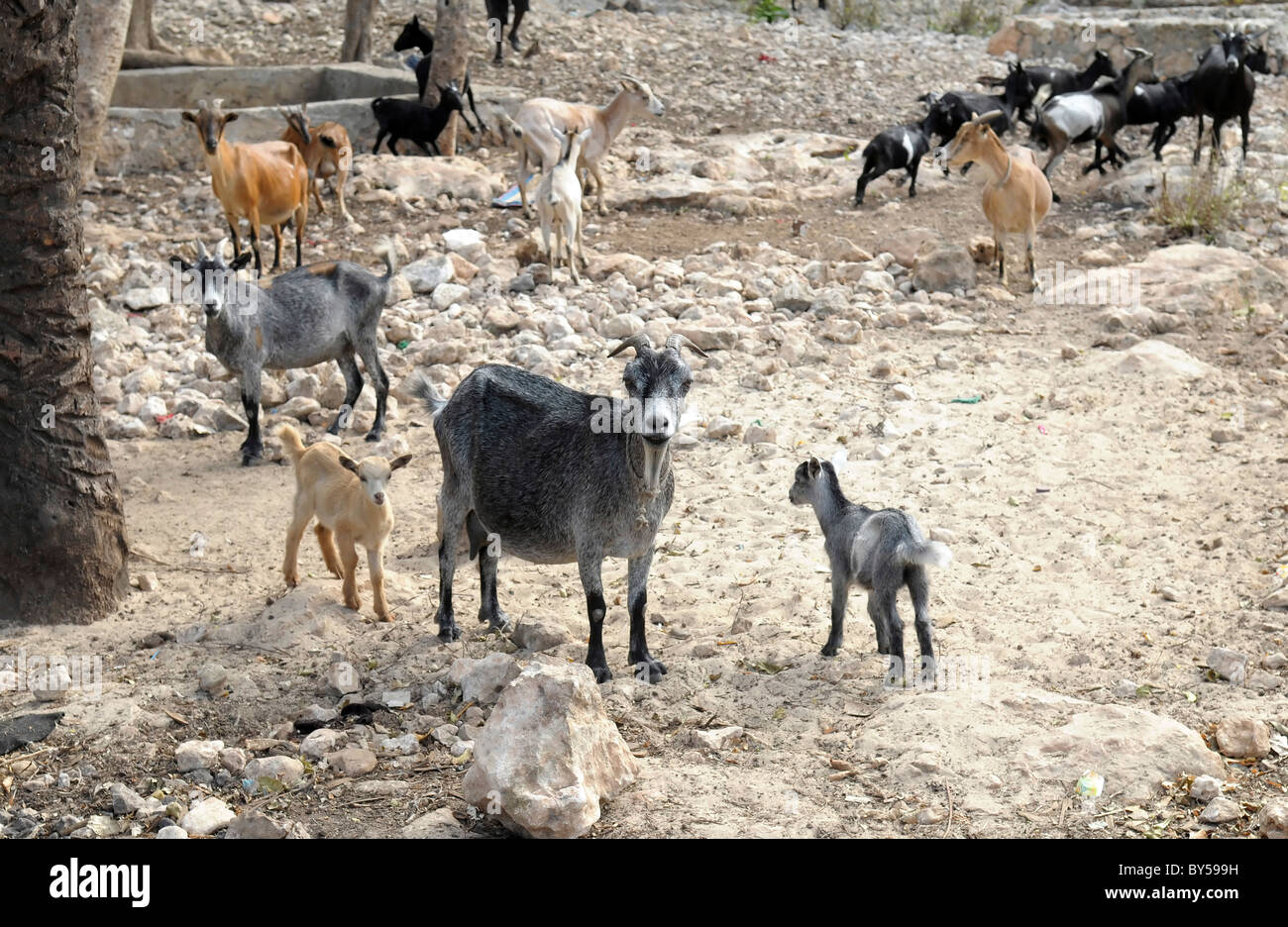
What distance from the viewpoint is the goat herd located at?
564 cm

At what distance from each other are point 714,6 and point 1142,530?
53.3ft

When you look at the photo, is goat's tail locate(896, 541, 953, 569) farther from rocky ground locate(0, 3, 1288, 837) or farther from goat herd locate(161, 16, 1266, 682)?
rocky ground locate(0, 3, 1288, 837)

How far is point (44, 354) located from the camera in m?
6.21

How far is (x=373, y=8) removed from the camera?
56.9 ft

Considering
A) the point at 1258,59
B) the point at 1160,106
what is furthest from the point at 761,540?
the point at 1258,59

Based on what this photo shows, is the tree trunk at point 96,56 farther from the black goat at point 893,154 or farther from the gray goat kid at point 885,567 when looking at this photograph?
the gray goat kid at point 885,567

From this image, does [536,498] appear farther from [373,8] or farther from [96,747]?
[373,8]

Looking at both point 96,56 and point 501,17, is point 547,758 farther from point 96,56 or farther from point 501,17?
point 501,17

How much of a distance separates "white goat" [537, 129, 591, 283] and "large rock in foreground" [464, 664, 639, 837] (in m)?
6.79

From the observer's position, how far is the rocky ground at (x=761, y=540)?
467cm

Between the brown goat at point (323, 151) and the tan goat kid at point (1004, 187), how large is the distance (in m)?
5.46

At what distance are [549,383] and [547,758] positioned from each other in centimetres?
220

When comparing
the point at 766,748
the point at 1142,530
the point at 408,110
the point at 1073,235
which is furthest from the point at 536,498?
the point at 408,110

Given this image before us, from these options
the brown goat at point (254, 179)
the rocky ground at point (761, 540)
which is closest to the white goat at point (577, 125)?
the rocky ground at point (761, 540)
